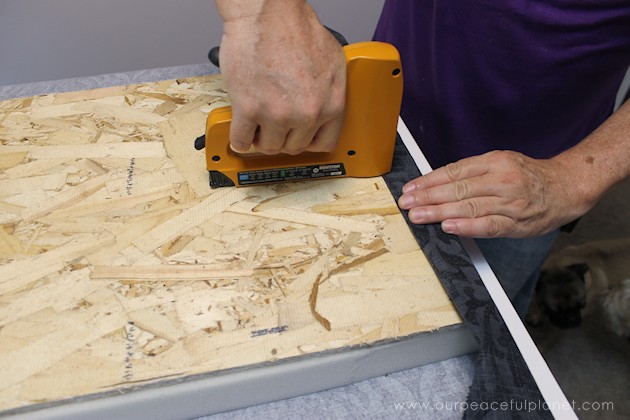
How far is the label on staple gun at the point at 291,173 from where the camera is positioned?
998 millimetres

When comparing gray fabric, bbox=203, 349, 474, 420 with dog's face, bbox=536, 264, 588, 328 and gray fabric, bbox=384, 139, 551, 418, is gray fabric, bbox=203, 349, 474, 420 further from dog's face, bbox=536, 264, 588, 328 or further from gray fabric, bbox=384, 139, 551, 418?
dog's face, bbox=536, 264, 588, 328

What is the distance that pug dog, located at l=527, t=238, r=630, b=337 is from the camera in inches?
75.7

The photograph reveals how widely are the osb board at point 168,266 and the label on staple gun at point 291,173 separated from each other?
0.02m

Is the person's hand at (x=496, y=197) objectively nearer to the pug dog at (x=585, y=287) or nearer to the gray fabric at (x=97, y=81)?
the gray fabric at (x=97, y=81)

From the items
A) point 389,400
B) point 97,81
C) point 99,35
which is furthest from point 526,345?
point 99,35

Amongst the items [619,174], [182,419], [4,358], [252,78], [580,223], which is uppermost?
[252,78]

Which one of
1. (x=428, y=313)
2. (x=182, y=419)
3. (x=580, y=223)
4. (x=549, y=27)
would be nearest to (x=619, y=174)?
(x=549, y=27)

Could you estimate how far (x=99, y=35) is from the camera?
6.64ft

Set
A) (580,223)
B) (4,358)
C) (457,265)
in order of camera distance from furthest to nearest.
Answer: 1. (580,223)
2. (457,265)
3. (4,358)

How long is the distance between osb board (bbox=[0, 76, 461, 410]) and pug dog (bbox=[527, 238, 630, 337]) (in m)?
1.24

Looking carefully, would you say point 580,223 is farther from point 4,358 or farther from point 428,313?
point 4,358

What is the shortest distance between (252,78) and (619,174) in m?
0.71

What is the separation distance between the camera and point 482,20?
39.3 inches

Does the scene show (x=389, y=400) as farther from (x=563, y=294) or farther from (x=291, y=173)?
(x=563, y=294)
